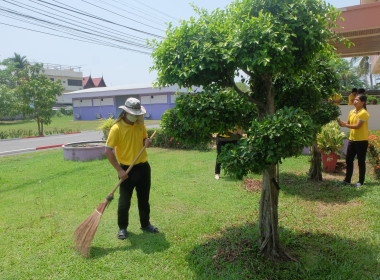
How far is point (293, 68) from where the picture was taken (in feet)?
10.4

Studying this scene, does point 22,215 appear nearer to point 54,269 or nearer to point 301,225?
point 54,269

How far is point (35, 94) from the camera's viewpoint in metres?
19.6

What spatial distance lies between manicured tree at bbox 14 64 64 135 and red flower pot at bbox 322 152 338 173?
17866mm

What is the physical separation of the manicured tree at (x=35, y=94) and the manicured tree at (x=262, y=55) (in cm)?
1859

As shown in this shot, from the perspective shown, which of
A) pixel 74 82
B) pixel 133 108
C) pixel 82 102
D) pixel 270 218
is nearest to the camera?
pixel 270 218

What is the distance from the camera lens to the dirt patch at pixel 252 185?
19.7ft

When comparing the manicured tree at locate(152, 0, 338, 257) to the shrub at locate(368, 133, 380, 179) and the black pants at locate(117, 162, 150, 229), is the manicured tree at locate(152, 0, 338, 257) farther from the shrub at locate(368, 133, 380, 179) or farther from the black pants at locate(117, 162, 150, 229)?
the shrub at locate(368, 133, 380, 179)

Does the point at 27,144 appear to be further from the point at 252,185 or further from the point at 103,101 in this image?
the point at 103,101

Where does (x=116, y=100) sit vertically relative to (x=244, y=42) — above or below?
above

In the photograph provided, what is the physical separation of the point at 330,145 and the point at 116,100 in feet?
102

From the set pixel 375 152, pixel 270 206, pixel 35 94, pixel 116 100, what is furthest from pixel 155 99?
pixel 270 206

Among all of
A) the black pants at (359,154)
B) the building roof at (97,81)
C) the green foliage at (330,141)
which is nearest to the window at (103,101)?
the building roof at (97,81)

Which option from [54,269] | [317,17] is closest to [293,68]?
[317,17]

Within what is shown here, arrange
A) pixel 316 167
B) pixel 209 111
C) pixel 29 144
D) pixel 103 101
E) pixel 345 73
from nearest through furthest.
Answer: pixel 209 111, pixel 345 73, pixel 316 167, pixel 29 144, pixel 103 101
